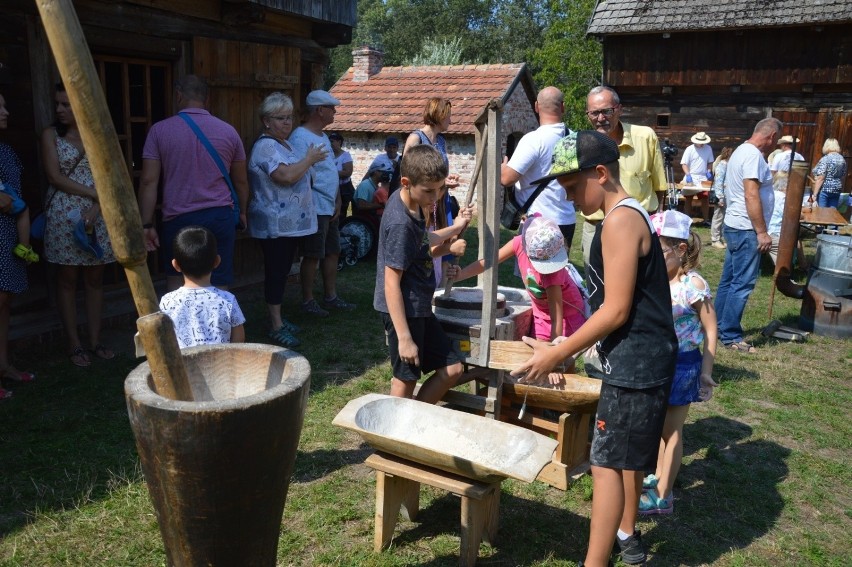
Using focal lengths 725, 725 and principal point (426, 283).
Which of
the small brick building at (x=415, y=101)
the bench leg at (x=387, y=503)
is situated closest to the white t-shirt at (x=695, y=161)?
the small brick building at (x=415, y=101)

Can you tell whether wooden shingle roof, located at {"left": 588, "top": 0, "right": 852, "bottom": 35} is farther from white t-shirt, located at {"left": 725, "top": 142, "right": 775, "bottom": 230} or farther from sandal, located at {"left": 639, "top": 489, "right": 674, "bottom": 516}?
sandal, located at {"left": 639, "top": 489, "right": 674, "bottom": 516}

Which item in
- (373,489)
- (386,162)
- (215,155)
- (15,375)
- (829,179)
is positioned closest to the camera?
(373,489)

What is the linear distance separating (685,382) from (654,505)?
65 cm

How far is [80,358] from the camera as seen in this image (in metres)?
5.11

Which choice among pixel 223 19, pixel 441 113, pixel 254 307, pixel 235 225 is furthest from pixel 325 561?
pixel 223 19

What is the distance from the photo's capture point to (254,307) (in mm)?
6949

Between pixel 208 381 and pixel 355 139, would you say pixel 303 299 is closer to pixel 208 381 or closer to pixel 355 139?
pixel 208 381

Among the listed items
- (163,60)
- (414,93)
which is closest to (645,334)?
(163,60)

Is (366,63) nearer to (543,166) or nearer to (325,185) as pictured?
(325,185)

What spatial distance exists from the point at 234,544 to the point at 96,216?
3.46m

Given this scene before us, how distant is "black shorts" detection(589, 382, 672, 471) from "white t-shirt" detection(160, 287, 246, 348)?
1.73 m

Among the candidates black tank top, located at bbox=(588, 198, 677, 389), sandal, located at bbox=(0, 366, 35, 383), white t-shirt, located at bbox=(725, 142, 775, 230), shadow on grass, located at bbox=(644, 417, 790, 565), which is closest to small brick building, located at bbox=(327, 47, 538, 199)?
white t-shirt, located at bbox=(725, 142, 775, 230)

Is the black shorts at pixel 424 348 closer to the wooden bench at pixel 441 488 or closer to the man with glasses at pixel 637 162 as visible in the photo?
the wooden bench at pixel 441 488

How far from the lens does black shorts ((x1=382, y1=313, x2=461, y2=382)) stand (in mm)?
3672
